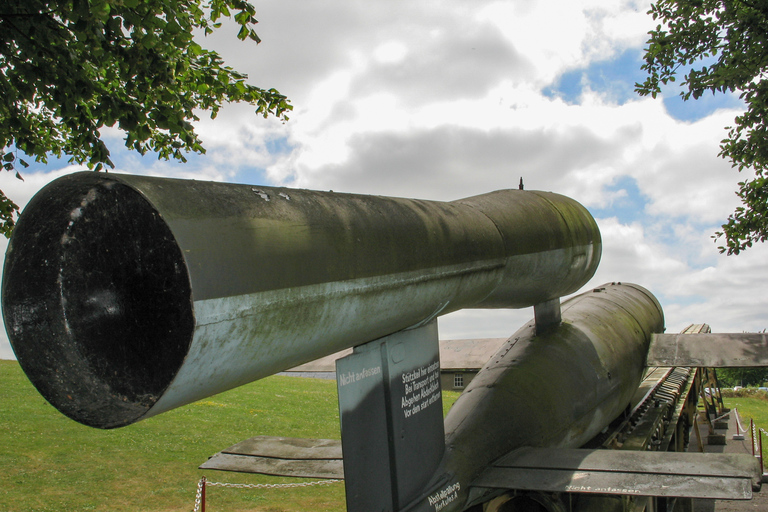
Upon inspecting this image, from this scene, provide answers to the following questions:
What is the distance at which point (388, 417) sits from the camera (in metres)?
4.28

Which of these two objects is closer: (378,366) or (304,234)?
(304,234)

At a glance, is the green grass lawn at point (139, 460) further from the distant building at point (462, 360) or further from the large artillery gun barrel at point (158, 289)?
the distant building at point (462, 360)

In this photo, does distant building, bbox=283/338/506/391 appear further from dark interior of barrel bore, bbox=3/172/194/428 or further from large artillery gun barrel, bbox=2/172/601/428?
dark interior of barrel bore, bbox=3/172/194/428

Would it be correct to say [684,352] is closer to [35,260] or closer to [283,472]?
[283,472]

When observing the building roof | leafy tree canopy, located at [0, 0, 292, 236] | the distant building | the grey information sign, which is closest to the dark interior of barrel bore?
the grey information sign

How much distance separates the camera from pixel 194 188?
2598mm

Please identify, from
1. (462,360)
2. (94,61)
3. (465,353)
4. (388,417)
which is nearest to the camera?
(388,417)

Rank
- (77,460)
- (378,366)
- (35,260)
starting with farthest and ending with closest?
(77,460) → (378,366) → (35,260)

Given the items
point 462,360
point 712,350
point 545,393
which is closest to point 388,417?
point 545,393

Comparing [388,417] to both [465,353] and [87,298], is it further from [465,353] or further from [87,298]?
[465,353]

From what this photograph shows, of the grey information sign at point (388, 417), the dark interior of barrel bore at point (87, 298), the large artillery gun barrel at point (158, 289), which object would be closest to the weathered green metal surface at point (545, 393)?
the grey information sign at point (388, 417)

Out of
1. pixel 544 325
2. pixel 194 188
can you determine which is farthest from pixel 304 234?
pixel 544 325

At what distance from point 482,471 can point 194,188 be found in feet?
12.7

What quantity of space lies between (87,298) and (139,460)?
33.8ft
